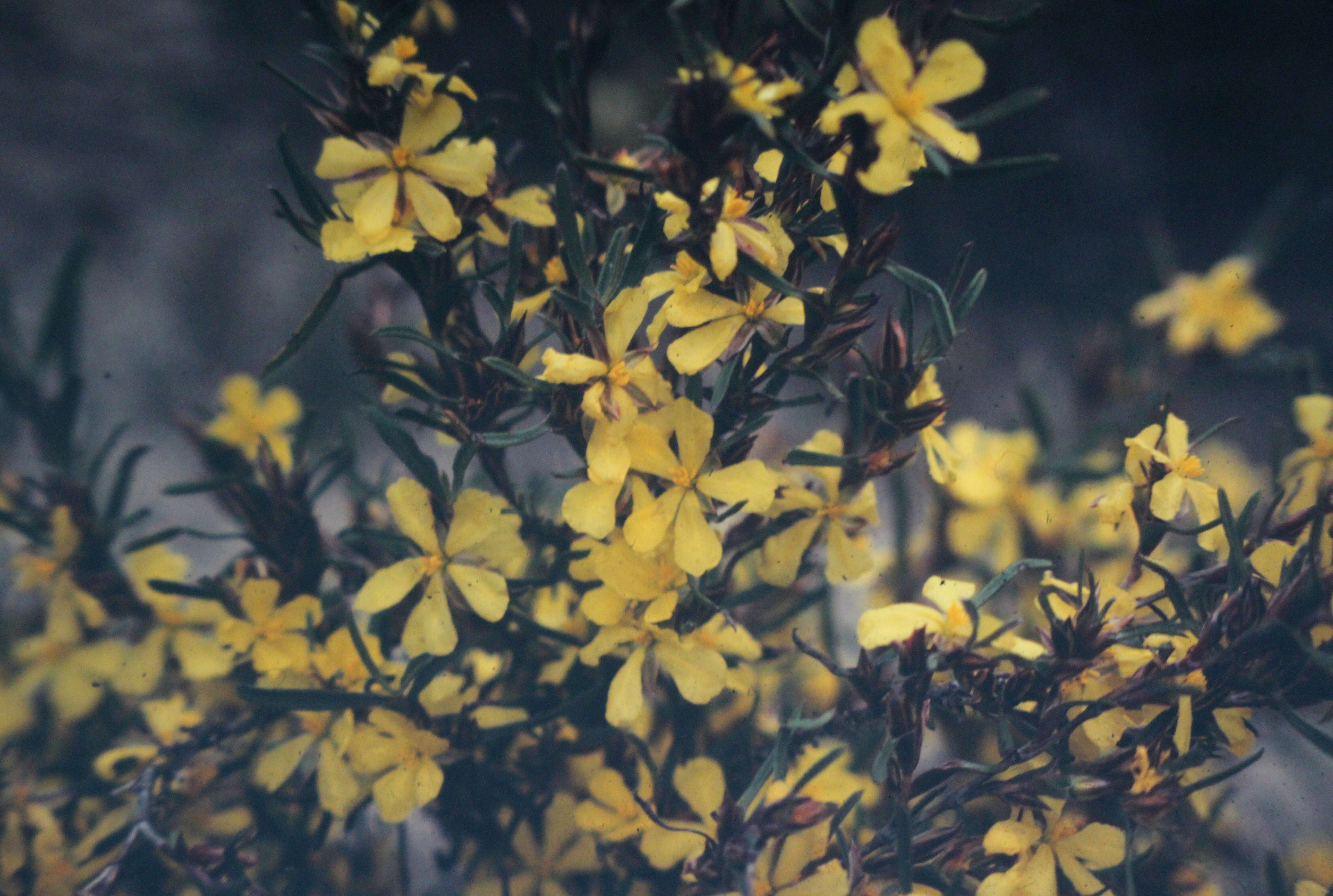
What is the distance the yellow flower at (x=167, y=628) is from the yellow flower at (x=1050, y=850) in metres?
0.58

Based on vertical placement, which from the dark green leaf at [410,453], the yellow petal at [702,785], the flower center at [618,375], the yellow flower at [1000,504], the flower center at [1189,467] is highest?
the flower center at [618,375]

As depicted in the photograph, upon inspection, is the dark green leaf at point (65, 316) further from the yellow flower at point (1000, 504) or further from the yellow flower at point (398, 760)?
the yellow flower at point (1000, 504)


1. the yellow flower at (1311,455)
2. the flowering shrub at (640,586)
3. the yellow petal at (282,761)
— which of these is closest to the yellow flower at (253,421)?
the flowering shrub at (640,586)

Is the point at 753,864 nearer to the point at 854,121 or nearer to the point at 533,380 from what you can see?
the point at 533,380

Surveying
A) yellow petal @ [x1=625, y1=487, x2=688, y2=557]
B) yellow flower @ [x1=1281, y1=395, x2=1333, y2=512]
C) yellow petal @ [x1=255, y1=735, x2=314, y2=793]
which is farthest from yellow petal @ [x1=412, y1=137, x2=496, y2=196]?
yellow flower @ [x1=1281, y1=395, x2=1333, y2=512]

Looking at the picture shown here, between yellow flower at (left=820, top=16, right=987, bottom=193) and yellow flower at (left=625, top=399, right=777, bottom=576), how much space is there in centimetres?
17

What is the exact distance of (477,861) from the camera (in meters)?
0.70

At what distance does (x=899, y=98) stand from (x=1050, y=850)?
48cm

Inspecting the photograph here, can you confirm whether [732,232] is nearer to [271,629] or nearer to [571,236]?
[571,236]

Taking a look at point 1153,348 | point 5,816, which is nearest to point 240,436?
point 5,816

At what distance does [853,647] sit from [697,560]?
0.67 meters

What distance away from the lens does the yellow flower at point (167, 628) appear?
2.27ft

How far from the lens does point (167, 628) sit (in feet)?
2.45

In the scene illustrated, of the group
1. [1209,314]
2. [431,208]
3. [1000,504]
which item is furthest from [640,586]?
[1209,314]
